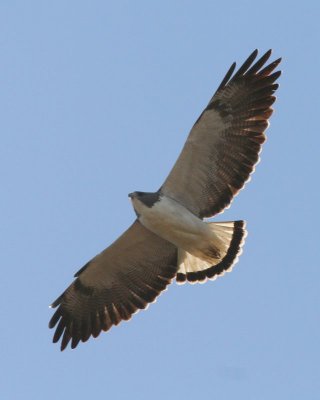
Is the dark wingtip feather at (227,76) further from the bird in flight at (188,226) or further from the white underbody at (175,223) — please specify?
the white underbody at (175,223)

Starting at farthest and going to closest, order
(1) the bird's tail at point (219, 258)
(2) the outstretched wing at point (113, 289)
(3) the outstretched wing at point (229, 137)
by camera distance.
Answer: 1. (2) the outstretched wing at point (113, 289)
2. (1) the bird's tail at point (219, 258)
3. (3) the outstretched wing at point (229, 137)

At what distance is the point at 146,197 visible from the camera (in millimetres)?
18609

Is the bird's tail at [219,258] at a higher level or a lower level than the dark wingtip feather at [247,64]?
lower

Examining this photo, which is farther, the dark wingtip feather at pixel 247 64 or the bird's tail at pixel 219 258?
the bird's tail at pixel 219 258

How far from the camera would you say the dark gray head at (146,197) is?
18.6m

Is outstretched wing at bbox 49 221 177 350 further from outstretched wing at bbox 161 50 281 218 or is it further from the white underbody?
outstretched wing at bbox 161 50 281 218

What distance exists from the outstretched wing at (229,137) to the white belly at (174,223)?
474 mm

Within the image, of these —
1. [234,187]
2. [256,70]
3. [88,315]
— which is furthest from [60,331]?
[256,70]

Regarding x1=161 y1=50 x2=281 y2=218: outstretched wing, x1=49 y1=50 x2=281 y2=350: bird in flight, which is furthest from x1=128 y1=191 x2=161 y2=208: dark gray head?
x1=161 y1=50 x2=281 y2=218: outstretched wing

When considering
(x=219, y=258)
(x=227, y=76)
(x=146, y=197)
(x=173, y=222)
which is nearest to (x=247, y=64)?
(x=227, y=76)

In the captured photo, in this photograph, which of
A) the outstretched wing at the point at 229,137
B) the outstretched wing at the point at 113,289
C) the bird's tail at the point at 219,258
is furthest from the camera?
the outstretched wing at the point at 113,289

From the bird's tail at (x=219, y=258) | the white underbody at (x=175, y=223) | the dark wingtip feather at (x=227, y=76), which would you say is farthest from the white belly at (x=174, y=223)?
the dark wingtip feather at (x=227, y=76)

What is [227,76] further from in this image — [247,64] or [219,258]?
[219,258]

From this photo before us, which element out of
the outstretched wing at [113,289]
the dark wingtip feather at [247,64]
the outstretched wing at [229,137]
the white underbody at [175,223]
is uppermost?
the dark wingtip feather at [247,64]
